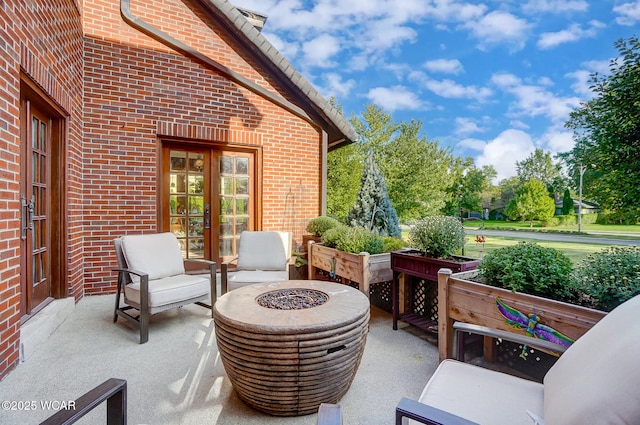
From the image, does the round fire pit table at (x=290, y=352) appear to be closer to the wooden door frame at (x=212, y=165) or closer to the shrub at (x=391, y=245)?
the shrub at (x=391, y=245)

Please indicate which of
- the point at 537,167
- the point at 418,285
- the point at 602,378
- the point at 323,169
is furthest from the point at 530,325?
the point at 537,167

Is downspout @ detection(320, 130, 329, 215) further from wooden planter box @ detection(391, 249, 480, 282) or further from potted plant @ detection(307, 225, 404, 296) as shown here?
wooden planter box @ detection(391, 249, 480, 282)

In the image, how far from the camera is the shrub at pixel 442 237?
2.76 meters

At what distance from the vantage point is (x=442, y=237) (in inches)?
109

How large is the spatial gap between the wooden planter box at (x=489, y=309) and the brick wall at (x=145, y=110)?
345 cm

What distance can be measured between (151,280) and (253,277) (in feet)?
3.41

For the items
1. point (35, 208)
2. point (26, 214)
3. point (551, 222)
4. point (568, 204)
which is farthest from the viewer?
point (568, 204)

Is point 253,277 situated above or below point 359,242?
below

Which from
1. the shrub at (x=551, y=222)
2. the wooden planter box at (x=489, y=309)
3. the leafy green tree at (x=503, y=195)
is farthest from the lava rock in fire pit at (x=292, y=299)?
the leafy green tree at (x=503, y=195)

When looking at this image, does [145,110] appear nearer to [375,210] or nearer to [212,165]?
[212,165]

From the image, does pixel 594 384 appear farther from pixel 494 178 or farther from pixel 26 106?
pixel 494 178

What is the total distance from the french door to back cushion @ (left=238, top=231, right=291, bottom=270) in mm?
1183

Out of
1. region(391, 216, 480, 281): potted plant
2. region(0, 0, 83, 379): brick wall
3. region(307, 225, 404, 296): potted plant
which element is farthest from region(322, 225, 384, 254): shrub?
region(0, 0, 83, 379): brick wall

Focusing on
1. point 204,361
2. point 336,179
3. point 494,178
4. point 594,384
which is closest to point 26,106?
point 204,361
